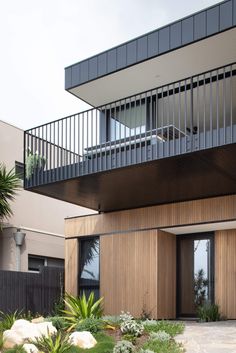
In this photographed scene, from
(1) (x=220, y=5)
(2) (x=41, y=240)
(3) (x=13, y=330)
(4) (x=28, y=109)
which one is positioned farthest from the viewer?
(4) (x=28, y=109)

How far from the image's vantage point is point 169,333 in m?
9.67

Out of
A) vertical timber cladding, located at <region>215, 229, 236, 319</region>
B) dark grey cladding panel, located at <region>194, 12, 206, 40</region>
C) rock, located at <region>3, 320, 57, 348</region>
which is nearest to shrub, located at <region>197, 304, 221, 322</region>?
vertical timber cladding, located at <region>215, 229, 236, 319</region>

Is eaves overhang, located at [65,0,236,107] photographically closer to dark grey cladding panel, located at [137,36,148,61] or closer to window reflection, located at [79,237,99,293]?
dark grey cladding panel, located at [137,36,148,61]

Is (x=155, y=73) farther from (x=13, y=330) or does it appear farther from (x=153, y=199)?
(x=13, y=330)

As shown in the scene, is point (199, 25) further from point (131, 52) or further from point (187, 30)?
point (131, 52)

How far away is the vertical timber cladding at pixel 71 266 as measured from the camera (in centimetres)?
1491

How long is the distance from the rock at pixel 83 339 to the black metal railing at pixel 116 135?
3.62 m

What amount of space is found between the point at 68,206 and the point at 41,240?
245cm

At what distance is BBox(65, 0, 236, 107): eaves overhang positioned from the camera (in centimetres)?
1129

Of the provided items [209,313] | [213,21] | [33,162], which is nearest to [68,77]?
[33,162]

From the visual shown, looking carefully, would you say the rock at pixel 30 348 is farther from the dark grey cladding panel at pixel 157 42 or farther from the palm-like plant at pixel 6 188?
the palm-like plant at pixel 6 188

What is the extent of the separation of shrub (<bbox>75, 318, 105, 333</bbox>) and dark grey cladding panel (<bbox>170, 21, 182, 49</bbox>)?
20.0ft

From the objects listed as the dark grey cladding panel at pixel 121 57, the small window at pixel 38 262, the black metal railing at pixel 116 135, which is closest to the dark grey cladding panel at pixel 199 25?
the black metal railing at pixel 116 135

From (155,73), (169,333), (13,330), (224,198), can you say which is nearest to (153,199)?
(224,198)
